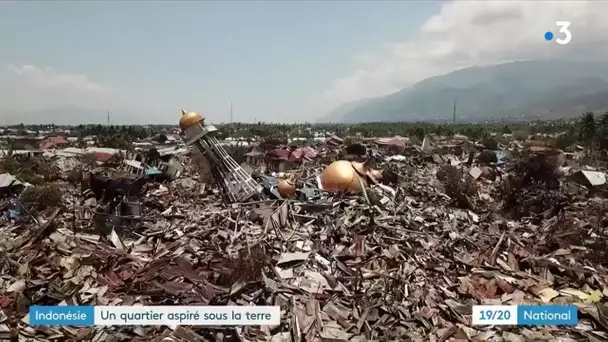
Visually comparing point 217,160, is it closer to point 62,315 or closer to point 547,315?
point 62,315

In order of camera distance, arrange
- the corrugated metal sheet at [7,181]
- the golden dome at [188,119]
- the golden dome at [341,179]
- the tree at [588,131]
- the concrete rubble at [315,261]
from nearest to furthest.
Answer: the concrete rubble at [315,261]
the golden dome at [188,119]
the golden dome at [341,179]
the corrugated metal sheet at [7,181]
the tree at [588,131]

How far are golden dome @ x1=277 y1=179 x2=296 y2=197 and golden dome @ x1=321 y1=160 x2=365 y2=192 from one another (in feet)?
3.63

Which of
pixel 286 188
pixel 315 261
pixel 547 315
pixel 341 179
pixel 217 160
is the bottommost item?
pixel 547 315

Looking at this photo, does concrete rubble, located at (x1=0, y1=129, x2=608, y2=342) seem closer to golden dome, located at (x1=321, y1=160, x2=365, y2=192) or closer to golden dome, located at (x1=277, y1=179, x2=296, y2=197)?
golden dome, located at (x1=277, y1=179, x2=296, y2=197)

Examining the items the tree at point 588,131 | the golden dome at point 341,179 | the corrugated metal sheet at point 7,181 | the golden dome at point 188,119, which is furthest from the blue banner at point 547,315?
the tree at point 588,131

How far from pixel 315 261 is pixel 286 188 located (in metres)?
5.48

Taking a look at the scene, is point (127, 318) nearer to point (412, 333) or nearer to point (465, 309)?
point (412, 333)

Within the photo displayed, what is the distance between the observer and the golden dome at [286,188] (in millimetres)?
14156

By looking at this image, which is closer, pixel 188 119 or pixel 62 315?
pixel 62 315

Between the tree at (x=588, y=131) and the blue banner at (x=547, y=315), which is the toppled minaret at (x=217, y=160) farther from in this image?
the tree at (x=588, y=131)

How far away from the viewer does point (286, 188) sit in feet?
46.9

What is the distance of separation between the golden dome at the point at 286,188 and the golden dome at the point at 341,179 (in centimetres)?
111

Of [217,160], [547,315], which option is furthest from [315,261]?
[217,160]

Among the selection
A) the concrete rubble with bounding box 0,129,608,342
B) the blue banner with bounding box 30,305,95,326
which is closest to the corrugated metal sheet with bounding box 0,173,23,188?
the concrete rubble with bounding box 0,129,608,342
